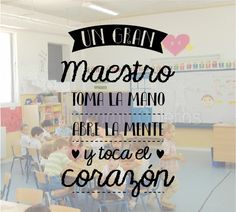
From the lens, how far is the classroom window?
4.04 metres

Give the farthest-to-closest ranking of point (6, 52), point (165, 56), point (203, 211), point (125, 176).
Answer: point (6, 52), point (203, 211), point (165, 56), point (125, 176)

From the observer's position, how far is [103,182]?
4.30 ft

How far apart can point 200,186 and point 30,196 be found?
1.90m

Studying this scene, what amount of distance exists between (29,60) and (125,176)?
3.41 m

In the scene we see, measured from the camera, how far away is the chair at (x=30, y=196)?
1.88 m

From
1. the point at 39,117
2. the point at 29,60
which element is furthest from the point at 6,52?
the point at 39,117

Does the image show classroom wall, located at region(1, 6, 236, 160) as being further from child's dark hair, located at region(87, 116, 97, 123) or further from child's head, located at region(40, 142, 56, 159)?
child's head, located at region(40, 142, 56, 159)

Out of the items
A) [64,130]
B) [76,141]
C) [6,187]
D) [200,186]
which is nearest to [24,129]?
[6,187]

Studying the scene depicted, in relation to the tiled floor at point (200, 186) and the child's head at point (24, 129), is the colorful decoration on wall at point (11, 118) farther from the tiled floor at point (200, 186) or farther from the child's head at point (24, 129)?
the tiled floor at point (200, 186)

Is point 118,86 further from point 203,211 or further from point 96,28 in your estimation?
point 203,211

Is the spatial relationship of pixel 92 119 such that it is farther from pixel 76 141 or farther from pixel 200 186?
pixel 200 186

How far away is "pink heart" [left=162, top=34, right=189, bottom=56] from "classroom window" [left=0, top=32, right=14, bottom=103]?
2.66m

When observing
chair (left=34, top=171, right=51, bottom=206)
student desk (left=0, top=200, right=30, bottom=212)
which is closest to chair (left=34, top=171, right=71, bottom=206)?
chair (left=34, top=171, right=51, bottom=206)

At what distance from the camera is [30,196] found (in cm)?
190
